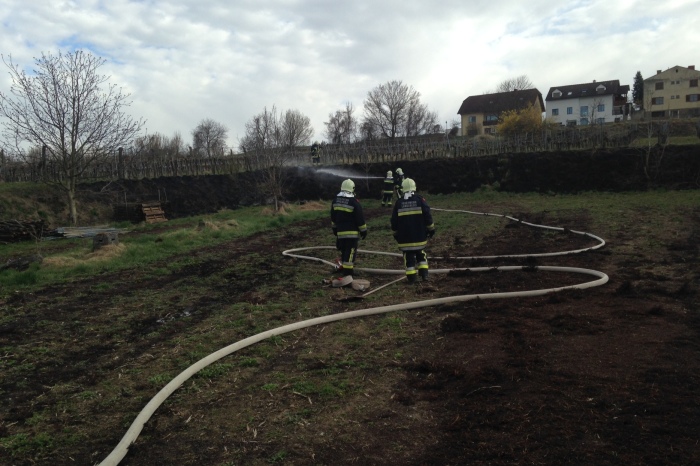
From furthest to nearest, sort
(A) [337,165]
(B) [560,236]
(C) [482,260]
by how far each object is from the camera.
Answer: (A) [337,165] → (B) [560,236] → (C) [482,260]

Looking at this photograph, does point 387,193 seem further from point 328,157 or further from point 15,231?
point 15,231

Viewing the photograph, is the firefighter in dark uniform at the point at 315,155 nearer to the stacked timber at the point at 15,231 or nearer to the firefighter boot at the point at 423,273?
the stacked timber at the point at 15,231

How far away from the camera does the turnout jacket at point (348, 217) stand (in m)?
8.73

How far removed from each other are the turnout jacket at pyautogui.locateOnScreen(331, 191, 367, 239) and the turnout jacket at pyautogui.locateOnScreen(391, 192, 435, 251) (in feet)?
2.15

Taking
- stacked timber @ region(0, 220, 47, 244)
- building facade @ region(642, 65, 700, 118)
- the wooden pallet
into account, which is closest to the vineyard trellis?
the wooden pallet

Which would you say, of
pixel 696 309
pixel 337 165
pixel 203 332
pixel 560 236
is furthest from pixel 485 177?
pixel 203 332

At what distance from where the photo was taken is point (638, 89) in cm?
7138

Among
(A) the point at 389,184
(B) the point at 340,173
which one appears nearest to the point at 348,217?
(A) the point at 389,184

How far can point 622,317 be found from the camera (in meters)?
6.11

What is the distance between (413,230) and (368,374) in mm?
3908

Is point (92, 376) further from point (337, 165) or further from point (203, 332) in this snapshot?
point (337, 165)

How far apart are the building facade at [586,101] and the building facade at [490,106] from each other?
2259mm

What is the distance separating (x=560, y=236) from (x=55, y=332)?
37.2 feet

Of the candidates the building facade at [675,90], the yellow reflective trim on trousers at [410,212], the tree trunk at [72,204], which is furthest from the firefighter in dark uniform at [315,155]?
the building facade at [675,90]
